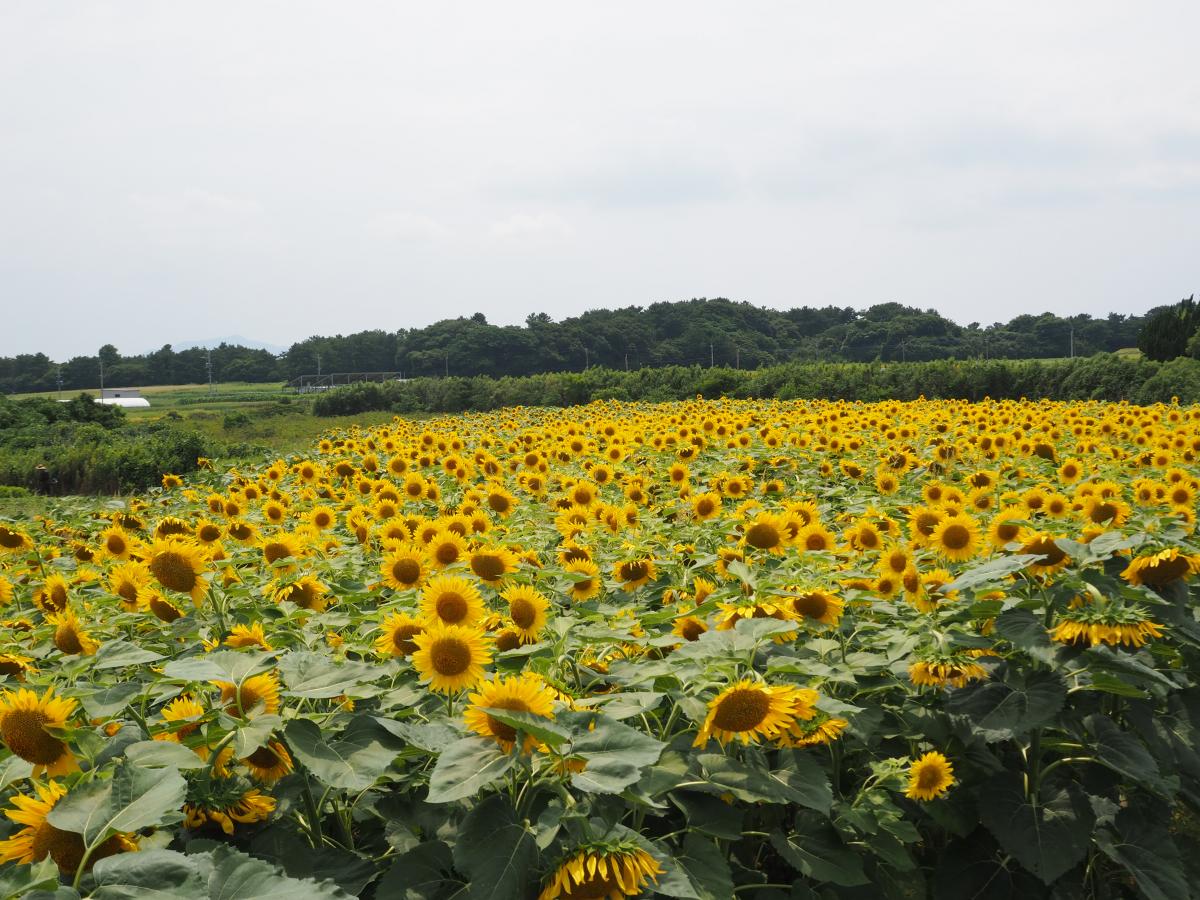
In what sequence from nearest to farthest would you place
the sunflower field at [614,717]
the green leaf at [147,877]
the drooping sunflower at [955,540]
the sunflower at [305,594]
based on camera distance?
the green leaf at [147,877], the sunflower field at [614,717], the sunflower at [305,594], the drooping sunflower at [955,540]

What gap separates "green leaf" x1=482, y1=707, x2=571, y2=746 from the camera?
1.32m

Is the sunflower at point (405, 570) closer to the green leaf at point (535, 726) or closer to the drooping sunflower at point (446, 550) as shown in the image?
the drooping sunflower at point (446, 550)

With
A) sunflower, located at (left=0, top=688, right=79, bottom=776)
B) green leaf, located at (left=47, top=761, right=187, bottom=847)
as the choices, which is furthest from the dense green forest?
green leaf, located at (left=47, top=761, right=187, bottom=847)

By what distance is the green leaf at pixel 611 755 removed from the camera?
1.35 metres

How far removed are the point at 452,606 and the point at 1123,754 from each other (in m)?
1.68

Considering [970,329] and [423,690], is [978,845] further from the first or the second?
[970,329]

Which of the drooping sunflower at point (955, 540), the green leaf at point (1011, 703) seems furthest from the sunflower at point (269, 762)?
the drooping sunflower at point (955, 540)

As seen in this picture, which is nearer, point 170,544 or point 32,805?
point 32,805

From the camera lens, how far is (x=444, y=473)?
6656mm

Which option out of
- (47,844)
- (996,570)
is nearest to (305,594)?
(47,844)

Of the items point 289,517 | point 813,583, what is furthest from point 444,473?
point 813,583

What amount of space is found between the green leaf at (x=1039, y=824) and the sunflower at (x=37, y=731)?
2.02 m

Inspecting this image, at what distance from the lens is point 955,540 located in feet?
10.4

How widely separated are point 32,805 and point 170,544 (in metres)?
1.31
